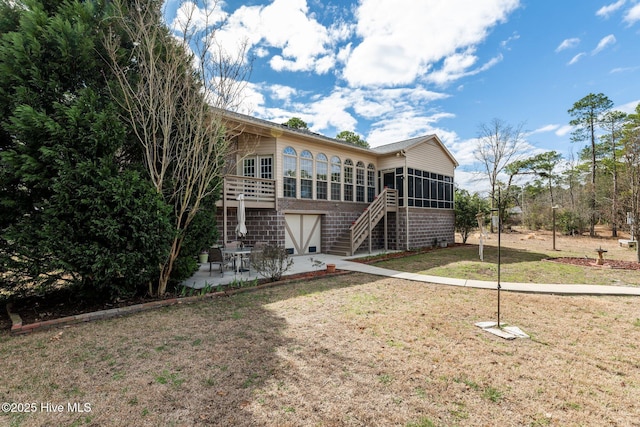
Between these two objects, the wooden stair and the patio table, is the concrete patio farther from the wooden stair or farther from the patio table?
the wooden stair

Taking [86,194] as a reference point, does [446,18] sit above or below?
above

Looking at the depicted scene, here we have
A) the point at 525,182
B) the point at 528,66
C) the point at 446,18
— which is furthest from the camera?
the point at 525,182

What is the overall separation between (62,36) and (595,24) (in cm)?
1883

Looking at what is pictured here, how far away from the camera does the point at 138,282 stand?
241 inches

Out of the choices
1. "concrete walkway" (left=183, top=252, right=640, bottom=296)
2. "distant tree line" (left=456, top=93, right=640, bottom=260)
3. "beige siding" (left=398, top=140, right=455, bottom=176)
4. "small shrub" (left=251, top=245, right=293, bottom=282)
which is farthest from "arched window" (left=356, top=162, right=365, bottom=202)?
"small shrub" (left=251, top=245, right=293, bottom=282)

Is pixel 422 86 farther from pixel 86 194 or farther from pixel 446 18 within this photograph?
pixel 86 194

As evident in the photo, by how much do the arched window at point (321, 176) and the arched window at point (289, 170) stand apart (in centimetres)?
151


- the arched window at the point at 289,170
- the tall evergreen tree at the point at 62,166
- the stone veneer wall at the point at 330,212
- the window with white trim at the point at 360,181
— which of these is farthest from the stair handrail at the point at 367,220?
the tall evergreen tree at the point at 62,166

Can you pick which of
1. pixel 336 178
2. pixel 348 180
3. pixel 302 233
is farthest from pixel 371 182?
pixel 302 233

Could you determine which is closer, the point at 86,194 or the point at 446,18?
the point at 86,194

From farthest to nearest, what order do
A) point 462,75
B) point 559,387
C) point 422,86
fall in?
1. point 422,86
2. point 462,75
3. point 559,387

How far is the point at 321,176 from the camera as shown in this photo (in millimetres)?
14953

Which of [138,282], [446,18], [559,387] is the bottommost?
[559,387]

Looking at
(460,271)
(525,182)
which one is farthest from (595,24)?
(525,182)
